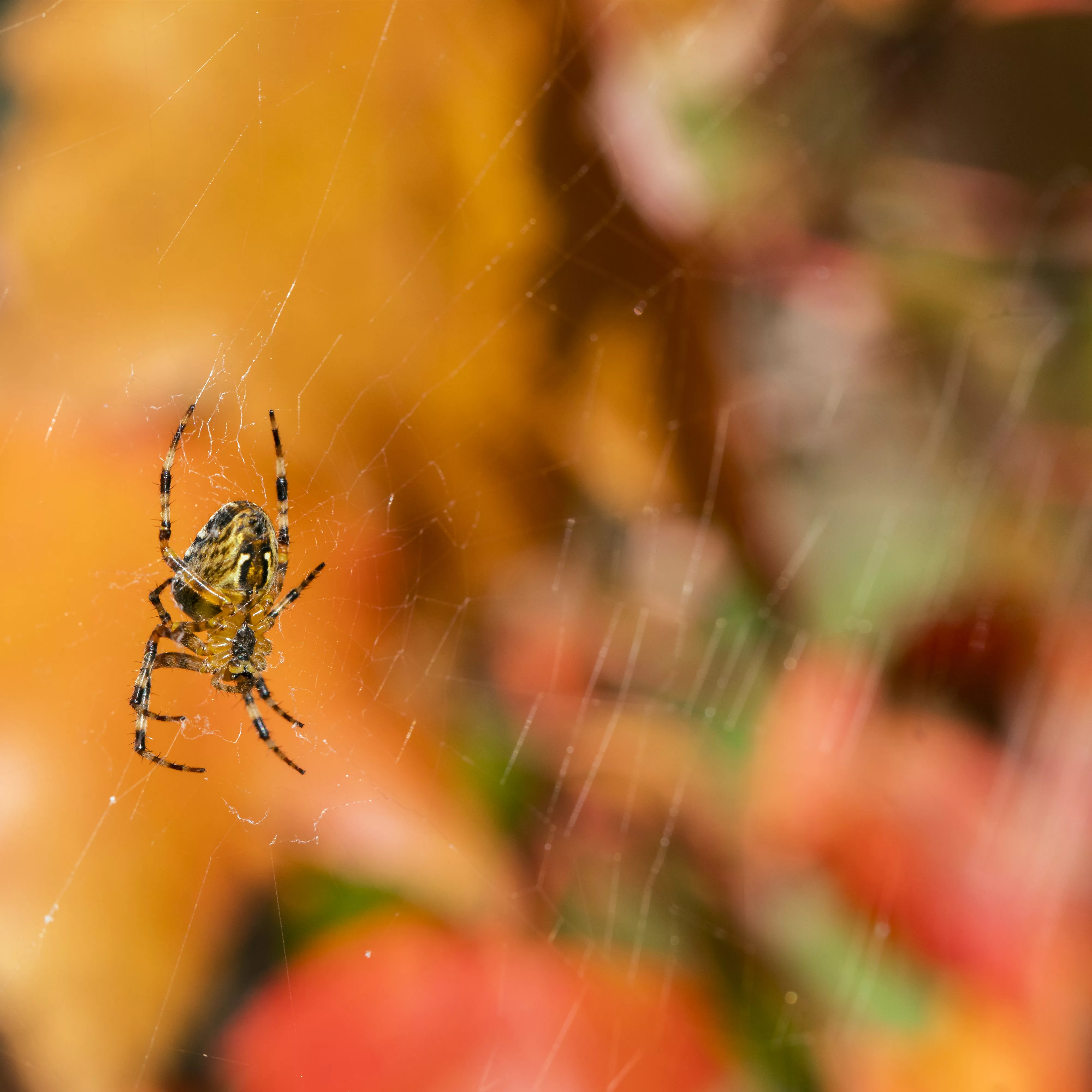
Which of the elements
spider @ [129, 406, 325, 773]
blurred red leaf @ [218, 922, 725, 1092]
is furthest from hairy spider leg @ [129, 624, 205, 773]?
blurred red leaf @ [218, 922, 725, 1092]

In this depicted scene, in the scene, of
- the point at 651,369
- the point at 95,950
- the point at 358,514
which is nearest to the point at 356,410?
the point at 358,514

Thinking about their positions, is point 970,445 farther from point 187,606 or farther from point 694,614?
point 187,606

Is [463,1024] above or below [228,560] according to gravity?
below

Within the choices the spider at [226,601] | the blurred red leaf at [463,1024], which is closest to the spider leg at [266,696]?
the spider at [226,601]

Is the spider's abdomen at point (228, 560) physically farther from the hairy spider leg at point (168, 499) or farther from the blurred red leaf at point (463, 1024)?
the blurred red leaf at point (463, 1024)

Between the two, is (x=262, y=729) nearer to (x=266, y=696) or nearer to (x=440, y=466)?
(x=266, y=696)

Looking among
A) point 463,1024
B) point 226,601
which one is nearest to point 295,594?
point 226,601
